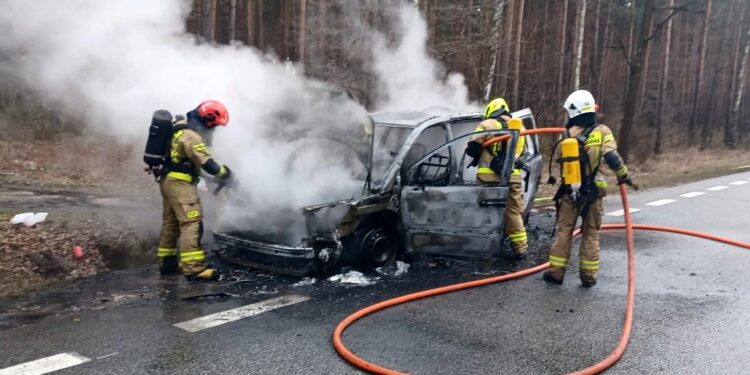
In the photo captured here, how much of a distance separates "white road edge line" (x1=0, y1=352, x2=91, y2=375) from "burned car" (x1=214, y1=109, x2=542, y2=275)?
6.92 ft

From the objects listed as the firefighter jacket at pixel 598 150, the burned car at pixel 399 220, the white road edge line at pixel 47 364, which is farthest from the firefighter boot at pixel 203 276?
the firefighter jacket at pixel 598 150

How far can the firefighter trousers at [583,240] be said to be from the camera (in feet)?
18.7

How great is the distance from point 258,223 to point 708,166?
65.5 feet

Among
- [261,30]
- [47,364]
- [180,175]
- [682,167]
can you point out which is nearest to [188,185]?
[180,175]

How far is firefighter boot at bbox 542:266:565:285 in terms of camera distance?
19.0ft

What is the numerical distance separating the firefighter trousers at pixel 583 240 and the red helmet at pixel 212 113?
11.5ft

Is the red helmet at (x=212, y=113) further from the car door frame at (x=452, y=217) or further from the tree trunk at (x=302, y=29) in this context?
the tree trunk at (x=302, y=29)

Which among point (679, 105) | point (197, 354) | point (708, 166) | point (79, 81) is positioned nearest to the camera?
point (197, 354)

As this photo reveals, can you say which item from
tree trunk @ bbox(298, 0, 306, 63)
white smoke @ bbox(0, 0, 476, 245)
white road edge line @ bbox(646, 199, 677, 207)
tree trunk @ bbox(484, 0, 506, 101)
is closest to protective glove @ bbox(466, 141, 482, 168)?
white smoke @ bbox(0, 0, 476, 245)

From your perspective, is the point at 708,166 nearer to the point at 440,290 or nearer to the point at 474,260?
the point at 474,260

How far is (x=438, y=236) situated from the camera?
20.0ft

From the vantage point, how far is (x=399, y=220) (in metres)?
6.21

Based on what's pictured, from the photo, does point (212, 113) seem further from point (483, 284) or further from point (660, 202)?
point (660, 202)

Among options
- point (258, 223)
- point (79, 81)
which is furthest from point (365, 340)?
point (79, 81)
